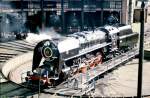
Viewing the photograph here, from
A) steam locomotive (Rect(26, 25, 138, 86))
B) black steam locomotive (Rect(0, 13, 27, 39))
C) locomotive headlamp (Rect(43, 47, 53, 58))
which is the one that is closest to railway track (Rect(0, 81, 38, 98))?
steam locomotive (Rect(26, 25, 138, 86))

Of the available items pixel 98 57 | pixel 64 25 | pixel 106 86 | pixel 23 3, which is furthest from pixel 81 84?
pixel 64 25

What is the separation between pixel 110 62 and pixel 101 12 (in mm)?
23786

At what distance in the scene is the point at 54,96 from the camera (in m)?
22.1

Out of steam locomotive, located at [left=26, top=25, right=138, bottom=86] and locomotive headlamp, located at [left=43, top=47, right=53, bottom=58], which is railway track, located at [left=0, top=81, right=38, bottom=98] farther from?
locomotive headlamp, located at [left=43, top=47, right=53, bottom=58]

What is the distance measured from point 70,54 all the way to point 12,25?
75.4 feet

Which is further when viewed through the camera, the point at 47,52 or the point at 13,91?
the point at 47,52

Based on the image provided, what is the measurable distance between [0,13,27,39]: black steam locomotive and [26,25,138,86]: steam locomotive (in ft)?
52.6

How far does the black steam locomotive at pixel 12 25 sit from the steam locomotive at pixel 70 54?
52.6 feet

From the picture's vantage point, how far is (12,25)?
153 feet

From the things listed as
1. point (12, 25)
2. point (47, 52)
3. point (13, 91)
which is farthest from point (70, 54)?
point (12, 25)

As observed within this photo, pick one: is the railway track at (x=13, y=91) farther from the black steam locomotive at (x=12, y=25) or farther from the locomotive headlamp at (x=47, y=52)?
the black steam locomotive at (x=12, y=25)

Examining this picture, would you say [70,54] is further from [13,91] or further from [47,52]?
[13,91]

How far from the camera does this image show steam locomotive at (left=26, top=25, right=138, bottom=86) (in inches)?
947

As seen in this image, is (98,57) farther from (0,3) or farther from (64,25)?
(64,25)
